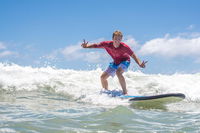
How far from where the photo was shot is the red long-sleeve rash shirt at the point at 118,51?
962 centimetres

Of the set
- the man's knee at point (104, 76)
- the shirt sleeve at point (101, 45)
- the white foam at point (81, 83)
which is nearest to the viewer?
the shirt sleeve at point (101, 45)

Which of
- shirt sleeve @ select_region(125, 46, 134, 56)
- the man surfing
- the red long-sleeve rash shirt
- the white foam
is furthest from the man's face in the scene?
the white foam

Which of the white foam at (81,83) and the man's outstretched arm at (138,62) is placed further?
the white foam at (81,83)

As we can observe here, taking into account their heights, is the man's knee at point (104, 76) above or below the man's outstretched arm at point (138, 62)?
below

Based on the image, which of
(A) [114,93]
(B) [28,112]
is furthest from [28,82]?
(B) [28,112]

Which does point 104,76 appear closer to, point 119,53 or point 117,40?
point 119,53

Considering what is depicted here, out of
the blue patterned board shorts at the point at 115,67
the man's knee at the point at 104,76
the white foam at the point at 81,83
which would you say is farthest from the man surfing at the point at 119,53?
the white foam at the point at 81,83

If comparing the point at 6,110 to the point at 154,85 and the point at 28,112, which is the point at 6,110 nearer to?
the point at 28,112

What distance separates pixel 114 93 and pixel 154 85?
20.7ft

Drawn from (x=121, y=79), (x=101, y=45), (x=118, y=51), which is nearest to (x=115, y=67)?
(x=121, y=79)

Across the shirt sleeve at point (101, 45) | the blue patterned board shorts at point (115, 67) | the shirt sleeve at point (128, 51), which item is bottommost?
the blue patterned board shorts at point (115, 67)

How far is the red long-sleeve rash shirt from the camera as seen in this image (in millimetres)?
9625

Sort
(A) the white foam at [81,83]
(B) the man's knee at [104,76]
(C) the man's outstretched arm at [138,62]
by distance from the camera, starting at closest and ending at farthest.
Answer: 1. (C) the man's outstretched arm at [138,62]
2. (B) the man's knee at [104,76]
3. (A) the white foam at [81,83]

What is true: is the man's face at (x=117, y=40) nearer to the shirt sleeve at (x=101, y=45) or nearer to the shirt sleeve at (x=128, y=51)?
the shirt sleeve at (x=128, y=51)
